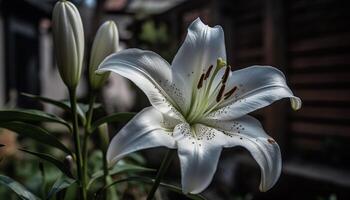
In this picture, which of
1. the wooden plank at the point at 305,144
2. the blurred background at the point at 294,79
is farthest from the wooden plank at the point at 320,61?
the wooden plank at the point at 305,144

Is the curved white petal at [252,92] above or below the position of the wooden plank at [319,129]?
above

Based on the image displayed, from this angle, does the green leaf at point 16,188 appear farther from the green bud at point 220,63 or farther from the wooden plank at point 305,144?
the wooden plank at point 305,144

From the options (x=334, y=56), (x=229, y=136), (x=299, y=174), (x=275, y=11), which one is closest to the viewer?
(x=229, y=136)

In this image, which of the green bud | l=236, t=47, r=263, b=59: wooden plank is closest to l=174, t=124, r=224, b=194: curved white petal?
the green bud

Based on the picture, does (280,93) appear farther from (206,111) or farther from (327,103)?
(327,103)

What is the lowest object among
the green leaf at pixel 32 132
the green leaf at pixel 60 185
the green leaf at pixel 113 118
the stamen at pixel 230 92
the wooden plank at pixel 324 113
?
the wooden plank at pixel 324 113

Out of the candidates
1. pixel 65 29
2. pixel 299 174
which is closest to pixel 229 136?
pixel 65 29
